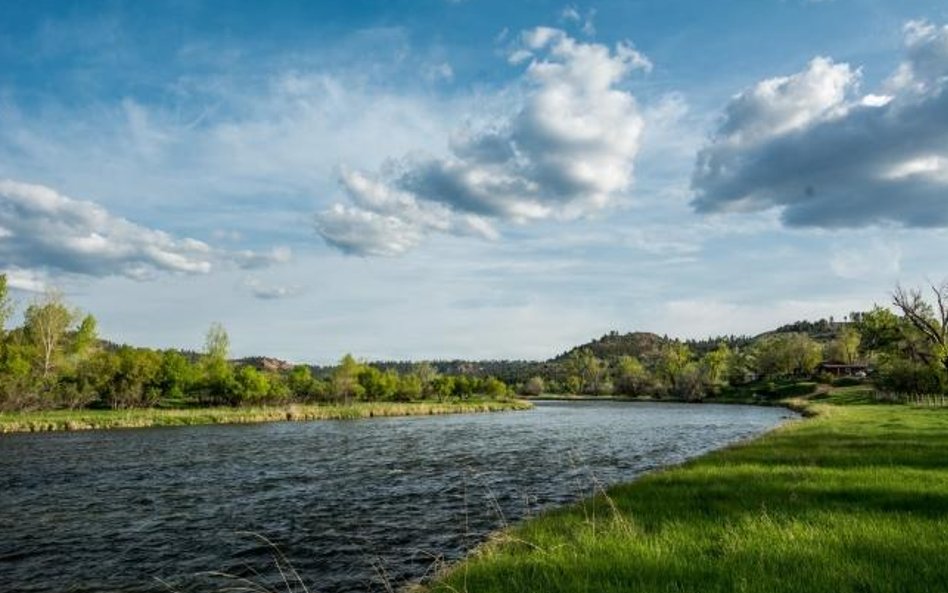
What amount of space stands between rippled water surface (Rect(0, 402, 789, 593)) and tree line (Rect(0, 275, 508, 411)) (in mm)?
37958

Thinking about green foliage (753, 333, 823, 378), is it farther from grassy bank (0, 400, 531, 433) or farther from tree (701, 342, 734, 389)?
grassy bank (0, 400, 531, 433)

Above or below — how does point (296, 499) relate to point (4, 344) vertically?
below

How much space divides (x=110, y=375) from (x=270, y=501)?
267ft

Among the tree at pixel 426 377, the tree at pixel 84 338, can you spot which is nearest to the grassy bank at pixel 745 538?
the tree at pixel 84 338

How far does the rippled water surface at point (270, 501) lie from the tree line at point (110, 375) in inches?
1494

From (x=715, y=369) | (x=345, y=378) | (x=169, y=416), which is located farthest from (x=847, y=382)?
(x=169, y=416)

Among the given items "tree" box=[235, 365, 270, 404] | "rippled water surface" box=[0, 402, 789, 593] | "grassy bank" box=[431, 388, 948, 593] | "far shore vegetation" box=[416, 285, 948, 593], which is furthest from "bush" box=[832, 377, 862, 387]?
"grassy bank" box=[431, 388, 948, 593]

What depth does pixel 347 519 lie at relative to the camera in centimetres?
2186

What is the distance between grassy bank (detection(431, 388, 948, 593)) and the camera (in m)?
8.66

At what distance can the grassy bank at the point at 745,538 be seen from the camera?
28.4 ft

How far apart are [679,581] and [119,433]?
62.7 metres

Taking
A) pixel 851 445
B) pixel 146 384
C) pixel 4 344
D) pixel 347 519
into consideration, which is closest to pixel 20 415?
pixel 4 344

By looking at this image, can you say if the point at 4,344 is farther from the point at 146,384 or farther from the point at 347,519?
the point at 347,519

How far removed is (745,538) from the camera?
11.3 m
